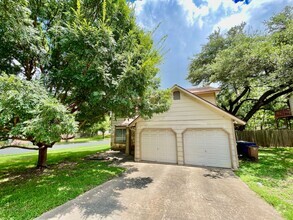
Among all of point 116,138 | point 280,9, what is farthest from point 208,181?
point 280,9

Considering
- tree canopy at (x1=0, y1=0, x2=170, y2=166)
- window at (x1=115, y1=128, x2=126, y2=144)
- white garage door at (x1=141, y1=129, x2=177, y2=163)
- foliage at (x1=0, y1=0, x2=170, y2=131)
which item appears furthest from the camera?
window at (x1=115, y1=128, x2=126, y2=144)

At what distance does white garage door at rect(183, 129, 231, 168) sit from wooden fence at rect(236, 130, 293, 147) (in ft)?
32.6

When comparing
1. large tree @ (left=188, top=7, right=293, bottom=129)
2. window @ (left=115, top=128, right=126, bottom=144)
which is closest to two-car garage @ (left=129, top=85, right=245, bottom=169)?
large tree @ (left=188, top=7, right=293, bottom=129)

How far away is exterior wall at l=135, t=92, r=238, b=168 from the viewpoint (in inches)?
366

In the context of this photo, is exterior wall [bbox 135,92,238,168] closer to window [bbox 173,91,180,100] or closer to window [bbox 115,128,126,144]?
window [bbox 173,91,180,100]

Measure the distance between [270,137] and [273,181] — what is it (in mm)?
11652

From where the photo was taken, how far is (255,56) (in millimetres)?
10797

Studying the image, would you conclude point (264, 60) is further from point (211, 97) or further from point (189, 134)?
point (189, 134)

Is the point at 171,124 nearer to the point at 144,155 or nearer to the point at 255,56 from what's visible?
the point at 144,155

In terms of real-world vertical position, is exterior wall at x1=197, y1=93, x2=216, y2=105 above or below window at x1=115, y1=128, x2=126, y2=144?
above

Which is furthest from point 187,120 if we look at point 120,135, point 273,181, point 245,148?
point 120,135

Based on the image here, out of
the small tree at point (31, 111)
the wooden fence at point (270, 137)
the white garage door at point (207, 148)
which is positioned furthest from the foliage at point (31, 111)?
the wooden fence at point (270, 137)

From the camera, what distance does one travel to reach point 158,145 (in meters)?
11.0

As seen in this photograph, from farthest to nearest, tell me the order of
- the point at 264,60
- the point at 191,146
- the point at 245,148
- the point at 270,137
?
the point at 270,137, the point at 245,148, the point at 264,60, the point at 191,146
